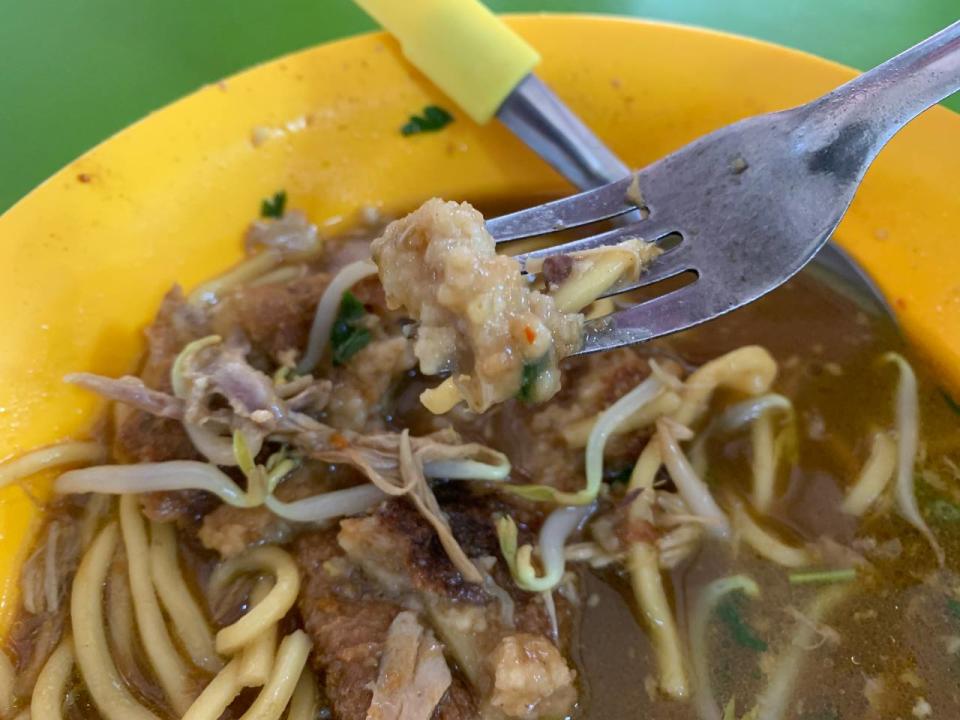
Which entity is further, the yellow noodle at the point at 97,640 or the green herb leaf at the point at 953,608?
the green herb leaf at the point at 953,608

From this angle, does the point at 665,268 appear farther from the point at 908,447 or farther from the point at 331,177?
the point at 331,177

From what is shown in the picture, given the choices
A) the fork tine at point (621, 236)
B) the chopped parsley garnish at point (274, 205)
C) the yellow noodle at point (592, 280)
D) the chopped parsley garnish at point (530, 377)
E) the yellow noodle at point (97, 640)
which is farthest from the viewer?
the chopped parsley garnish at point (274, 205)

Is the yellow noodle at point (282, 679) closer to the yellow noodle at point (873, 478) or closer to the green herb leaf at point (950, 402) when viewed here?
the yellow noodle at point (873, 478)

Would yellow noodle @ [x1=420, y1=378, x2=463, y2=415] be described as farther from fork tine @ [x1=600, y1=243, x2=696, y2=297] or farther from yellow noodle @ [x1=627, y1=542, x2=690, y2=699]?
yellow noodle @ [x1=627, y1=542, x2=690, y2=699]

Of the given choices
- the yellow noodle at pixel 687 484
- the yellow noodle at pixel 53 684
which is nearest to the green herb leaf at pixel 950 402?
the yellow noodle at pixel 687 484

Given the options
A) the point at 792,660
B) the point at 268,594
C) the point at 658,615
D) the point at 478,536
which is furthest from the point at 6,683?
the point at 792,660

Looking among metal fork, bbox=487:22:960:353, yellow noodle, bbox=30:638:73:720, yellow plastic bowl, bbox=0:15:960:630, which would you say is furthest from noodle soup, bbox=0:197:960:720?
metal fork, bbox=487:22:960:353

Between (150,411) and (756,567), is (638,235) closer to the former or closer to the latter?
(756,567)

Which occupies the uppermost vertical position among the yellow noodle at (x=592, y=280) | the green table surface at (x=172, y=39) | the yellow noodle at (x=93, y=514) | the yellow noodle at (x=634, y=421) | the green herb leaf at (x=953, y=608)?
the green table surface at (x=172, y=39)
